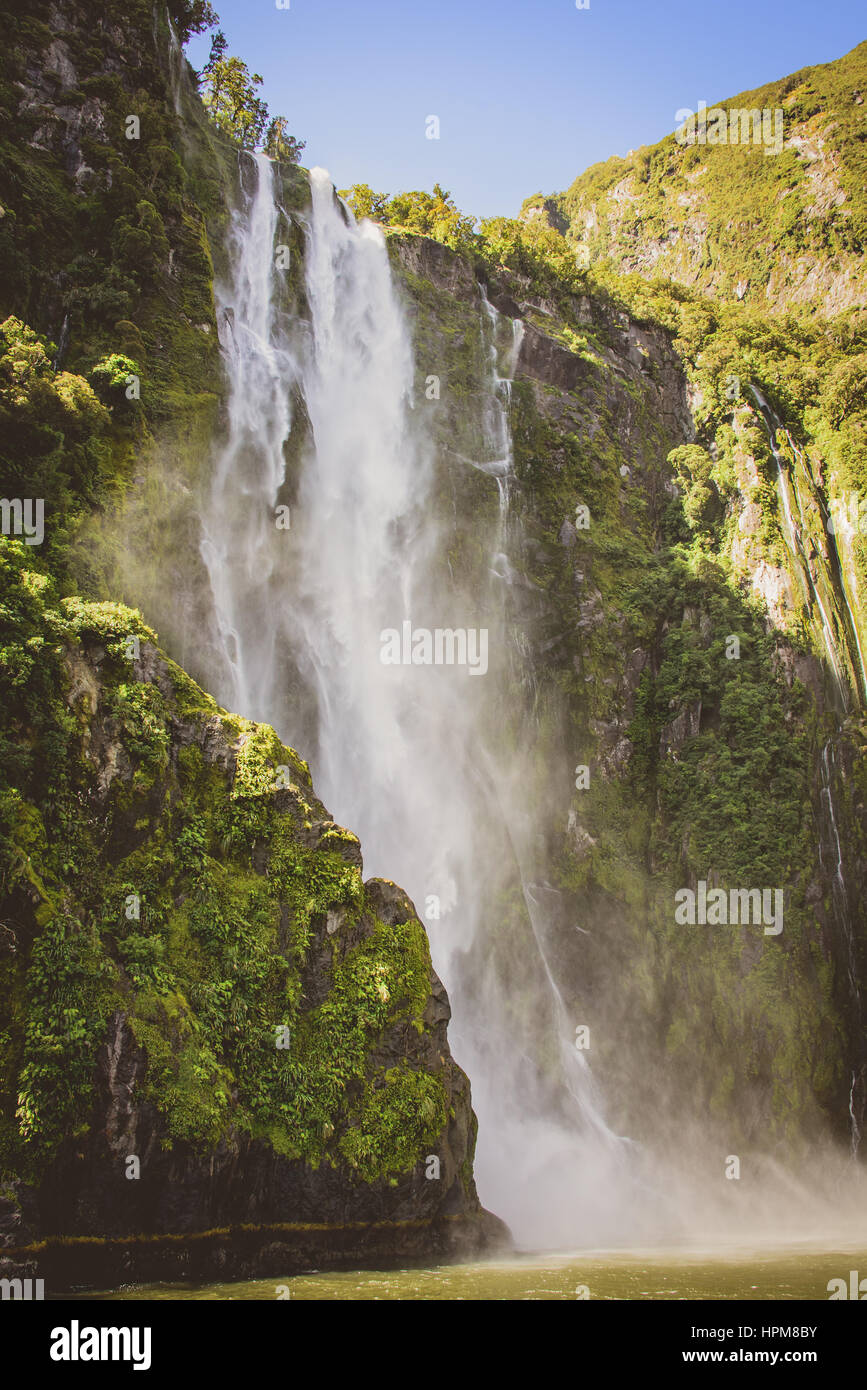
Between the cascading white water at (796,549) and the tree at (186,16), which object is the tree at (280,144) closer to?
the tree at (186,16)

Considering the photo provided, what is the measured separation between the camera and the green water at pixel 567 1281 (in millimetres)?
12297

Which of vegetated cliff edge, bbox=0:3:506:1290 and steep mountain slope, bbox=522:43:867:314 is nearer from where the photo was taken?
vegetated cliff edge, bbox=0:3:506:1290

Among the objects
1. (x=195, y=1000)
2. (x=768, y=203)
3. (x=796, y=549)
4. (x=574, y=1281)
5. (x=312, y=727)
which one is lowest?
(x=574, y=1281)

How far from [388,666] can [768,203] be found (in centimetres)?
3804

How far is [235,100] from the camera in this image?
46.1 meters

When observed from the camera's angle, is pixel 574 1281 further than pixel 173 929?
No

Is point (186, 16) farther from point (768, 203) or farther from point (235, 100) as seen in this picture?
point (768, 203)

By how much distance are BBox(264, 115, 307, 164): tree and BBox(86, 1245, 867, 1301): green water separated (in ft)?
156

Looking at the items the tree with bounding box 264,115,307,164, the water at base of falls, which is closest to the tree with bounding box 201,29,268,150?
the tree with bounding box 264,115,307,164

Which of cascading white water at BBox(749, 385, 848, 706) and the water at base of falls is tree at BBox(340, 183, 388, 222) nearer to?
cascading white water at BBox(749, 385, 848, 706)

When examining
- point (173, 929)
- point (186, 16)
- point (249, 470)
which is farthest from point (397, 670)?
point (186, 16)

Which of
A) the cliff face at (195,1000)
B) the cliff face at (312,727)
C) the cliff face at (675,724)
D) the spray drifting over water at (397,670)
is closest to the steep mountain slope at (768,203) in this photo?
the cliff face at (312,727)

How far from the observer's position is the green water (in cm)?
1230
